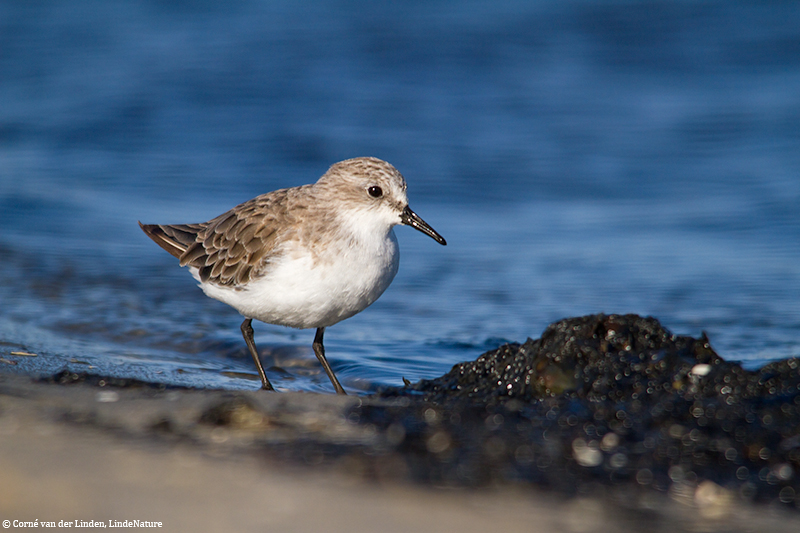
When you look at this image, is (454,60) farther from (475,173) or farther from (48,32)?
(48,32)

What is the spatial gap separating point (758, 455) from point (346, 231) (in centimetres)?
244

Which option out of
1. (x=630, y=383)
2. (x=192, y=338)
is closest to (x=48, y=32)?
(x=192, y=338)

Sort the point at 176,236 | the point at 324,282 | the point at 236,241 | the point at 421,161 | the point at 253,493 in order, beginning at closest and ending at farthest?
the point at 253,493 < the point at 324,282 < the point at 236,241 < the point at 176,236 < the point at 421,161

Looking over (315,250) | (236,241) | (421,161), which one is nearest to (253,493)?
(315,250)

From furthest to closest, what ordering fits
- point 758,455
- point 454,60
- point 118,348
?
1. point 454,60
2. point 118,348
3. point 758,455

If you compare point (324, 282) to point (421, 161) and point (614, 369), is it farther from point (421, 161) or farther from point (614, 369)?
point (421, 161)

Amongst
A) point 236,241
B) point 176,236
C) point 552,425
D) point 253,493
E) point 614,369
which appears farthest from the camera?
point 176,236

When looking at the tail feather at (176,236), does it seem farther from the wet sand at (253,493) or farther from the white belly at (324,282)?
the wet sand at (253,493)

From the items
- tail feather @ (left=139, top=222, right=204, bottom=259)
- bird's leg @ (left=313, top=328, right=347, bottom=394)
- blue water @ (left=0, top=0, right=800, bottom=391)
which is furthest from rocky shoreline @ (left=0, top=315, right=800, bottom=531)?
tail feather @ (left=139, top=222, right=204, bottom=259)

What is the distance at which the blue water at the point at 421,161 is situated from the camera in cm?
635

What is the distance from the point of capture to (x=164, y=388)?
4117 mm

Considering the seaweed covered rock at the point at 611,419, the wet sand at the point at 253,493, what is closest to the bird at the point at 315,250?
the seaweed covered rock at the point at 611,419

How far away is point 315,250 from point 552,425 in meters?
1.80

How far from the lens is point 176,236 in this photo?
5.63m
